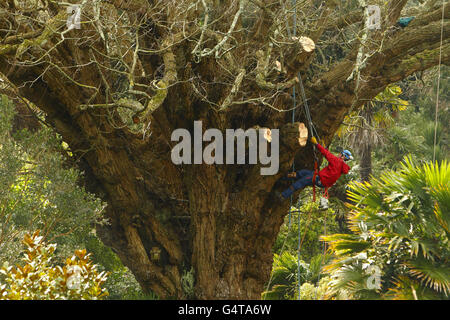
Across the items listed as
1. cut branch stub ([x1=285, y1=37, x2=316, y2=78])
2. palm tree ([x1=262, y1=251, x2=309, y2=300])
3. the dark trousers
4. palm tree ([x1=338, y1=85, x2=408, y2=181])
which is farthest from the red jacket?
palm tree ([x1=262, y1=251, x2=309, y2=300])

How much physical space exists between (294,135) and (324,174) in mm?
709

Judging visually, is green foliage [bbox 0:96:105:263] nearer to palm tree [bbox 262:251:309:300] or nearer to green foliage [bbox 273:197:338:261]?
palm tree [bbox 262:251:309:300]

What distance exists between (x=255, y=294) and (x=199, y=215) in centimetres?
158

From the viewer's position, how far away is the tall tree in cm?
852

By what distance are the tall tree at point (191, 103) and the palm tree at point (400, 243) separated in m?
1.43

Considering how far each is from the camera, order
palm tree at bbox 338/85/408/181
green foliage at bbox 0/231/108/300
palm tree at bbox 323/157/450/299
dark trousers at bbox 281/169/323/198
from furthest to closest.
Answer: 1. palm tree at bbox 338/85/408/181
2. dark trousers at bbox 281/169/323/198
3. palm tree at bbox 323/157/450/299
4. green foliage at bbox 0/231/108/300

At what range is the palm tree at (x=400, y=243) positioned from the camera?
753cm

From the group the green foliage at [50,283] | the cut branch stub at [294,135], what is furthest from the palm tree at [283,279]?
the green foliage at [50,283]

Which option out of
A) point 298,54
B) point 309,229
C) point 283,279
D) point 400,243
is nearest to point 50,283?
point 400,243

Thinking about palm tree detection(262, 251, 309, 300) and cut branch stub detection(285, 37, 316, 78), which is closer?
cut branch stub detection(285, 37, 316, 78)

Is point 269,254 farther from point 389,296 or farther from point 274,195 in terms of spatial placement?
point 389,296

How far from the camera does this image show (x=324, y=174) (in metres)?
8.72

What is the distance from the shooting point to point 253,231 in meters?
9.49

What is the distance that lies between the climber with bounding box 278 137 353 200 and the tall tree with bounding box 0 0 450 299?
0.25 m
